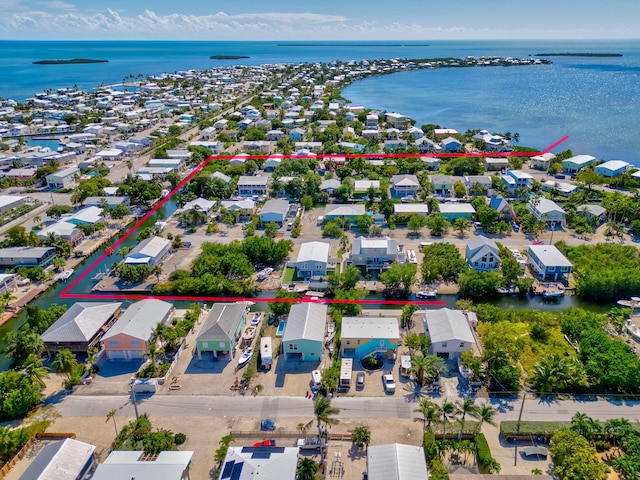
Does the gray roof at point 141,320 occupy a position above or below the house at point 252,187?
above

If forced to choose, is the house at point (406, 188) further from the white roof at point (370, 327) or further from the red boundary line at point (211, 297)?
the white roof at point (370, 327)

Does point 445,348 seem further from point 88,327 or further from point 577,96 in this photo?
point 577,96

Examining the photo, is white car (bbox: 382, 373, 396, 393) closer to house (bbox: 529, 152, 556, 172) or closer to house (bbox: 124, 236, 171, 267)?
house (bbox: 124, 236, 171, 267)

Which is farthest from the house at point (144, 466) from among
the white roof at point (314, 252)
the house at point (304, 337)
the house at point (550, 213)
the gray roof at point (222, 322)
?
the house at point (550, 213)

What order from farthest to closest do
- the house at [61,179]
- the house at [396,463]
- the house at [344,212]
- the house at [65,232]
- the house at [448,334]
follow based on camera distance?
the house at [61,179], the house at [344,212], the house at [65,232], the house at [448,334], the house at [396,463]

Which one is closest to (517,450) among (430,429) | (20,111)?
(430,429)

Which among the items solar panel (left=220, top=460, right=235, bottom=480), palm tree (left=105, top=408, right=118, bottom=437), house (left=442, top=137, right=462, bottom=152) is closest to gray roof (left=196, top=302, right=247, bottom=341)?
palm tree (left=105, top=408, right=118, bottom=437)

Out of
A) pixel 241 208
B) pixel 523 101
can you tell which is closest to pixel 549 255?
pixel 241 208
